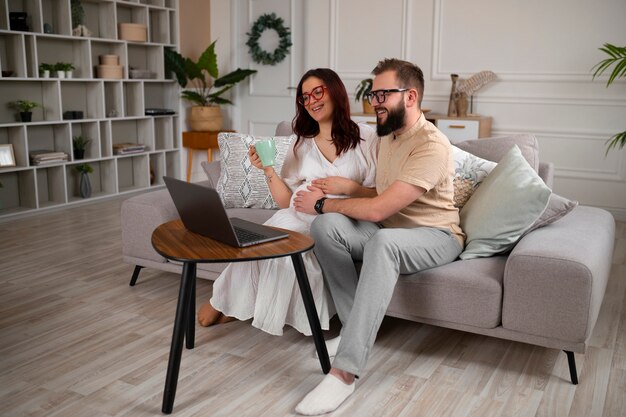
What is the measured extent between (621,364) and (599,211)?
2.45 feet

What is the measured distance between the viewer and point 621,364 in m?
2.32

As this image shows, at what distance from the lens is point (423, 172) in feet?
7.11

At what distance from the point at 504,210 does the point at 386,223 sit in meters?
0.43

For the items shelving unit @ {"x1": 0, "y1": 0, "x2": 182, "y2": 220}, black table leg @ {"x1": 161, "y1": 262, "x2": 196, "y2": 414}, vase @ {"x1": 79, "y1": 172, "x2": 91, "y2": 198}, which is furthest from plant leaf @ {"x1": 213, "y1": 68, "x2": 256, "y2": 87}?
black table leg @ {"x1": 161, "y1": 262, "x2": 196, "y2": 414}

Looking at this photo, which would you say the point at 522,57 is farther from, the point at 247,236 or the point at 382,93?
the point at 247,236

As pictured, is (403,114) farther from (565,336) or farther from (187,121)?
(187,121)

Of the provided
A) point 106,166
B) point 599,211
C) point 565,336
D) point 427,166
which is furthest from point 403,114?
point 106,166

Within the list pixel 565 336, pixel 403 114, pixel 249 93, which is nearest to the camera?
pixel 565 336

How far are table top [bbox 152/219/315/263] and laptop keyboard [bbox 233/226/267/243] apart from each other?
0.03m

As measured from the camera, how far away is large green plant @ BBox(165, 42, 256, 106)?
19.9 feet

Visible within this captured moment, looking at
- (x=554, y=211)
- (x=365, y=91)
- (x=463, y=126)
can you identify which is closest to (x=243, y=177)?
(x=554, y=211)

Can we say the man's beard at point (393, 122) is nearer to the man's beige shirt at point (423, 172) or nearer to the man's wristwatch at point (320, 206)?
the man's beige shirt at point (423, 172)

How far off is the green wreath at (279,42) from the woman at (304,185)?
12.5ft

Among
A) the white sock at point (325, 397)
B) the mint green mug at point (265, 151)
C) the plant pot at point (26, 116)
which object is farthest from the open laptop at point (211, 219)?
the plant pot at point (26, 116)
